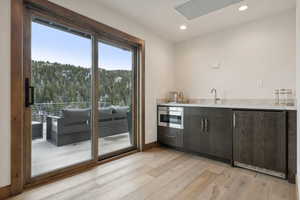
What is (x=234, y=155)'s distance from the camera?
7.98 feet

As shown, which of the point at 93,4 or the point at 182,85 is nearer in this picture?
the point at 93,4

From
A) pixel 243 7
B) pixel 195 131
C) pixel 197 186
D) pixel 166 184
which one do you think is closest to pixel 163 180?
pixel 166 184

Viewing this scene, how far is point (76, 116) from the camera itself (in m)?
2.38

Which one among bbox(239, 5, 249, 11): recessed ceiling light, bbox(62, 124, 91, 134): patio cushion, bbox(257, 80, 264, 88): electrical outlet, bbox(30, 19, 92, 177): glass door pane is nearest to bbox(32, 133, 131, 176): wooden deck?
bbox(30, 19, 92, 177): glass door pane

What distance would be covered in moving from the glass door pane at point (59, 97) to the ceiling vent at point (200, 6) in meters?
1.54

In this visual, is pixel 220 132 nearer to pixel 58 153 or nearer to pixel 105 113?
pixel 105 113

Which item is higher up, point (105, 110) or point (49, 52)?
point (49, 52)

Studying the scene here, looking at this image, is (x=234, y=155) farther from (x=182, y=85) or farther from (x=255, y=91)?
(x=182, y=85)

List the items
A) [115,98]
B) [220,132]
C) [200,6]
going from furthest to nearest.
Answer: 1. [115,98]
2. [220,132]
3. [200,6]

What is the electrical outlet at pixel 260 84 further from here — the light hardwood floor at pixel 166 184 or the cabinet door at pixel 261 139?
the light hardwood floor at pixel 166 184

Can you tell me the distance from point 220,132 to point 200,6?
1.97 metres
